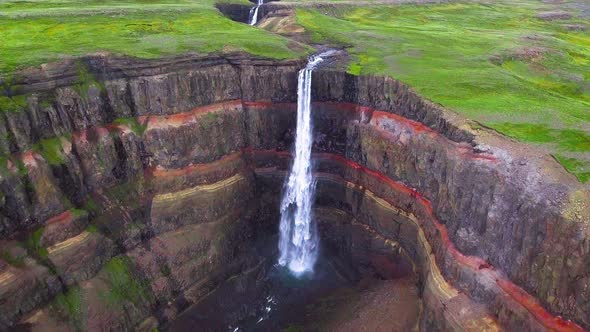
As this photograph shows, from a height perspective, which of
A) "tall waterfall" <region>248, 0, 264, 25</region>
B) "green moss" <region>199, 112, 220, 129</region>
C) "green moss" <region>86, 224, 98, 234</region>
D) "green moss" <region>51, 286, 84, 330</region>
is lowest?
"green moss" <region>51, 286, 84, 330</region>

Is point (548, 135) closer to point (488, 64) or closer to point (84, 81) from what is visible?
point (488, 64)

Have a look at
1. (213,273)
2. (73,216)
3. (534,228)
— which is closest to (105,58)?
(73,216)

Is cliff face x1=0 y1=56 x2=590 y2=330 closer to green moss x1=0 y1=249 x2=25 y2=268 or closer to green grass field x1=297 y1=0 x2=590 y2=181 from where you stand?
green moss x1=0 y1=249 x2=25 y2=268

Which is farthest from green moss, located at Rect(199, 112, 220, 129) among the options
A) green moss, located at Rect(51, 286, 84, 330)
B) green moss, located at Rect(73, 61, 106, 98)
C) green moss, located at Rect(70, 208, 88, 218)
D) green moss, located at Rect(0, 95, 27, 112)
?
green moss, located at Rect(51, 286, 84, 330)

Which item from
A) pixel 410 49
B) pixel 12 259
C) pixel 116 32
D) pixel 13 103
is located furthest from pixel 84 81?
pixel 410 49

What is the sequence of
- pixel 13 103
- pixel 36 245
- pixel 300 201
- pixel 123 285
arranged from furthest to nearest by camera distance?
pixel 300 201
pixel 123 285
pixel 36 245
pixel 13 103

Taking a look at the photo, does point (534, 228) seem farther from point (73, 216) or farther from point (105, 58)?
point (105, 58)
